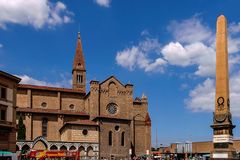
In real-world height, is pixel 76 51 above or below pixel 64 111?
above

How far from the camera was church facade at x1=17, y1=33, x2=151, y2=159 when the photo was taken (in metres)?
61.4

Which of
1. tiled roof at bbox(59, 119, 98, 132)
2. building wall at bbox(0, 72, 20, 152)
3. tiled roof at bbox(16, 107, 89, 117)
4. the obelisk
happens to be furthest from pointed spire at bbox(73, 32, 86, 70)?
the obelisk

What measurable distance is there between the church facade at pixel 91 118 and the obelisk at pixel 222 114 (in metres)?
35.8

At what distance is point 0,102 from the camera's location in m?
38.4

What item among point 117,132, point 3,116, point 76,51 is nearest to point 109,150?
point 117,132

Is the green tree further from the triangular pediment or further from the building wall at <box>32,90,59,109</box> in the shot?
the triangular pediment

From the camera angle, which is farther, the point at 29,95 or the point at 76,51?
the point at 76,51

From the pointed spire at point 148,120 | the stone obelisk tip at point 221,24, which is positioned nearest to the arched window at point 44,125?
the pointed spire at point 148,120

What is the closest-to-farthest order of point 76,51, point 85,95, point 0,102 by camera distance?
point 0,102, point 85,95, point 76,51

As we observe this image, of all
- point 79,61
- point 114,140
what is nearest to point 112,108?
point 114,140

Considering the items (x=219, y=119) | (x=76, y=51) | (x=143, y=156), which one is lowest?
(x=143, y=156)

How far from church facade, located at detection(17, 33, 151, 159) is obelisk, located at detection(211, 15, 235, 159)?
35.8 meters

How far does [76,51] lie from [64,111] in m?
28.3

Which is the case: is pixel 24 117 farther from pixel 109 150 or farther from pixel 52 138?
pixel 109 150
